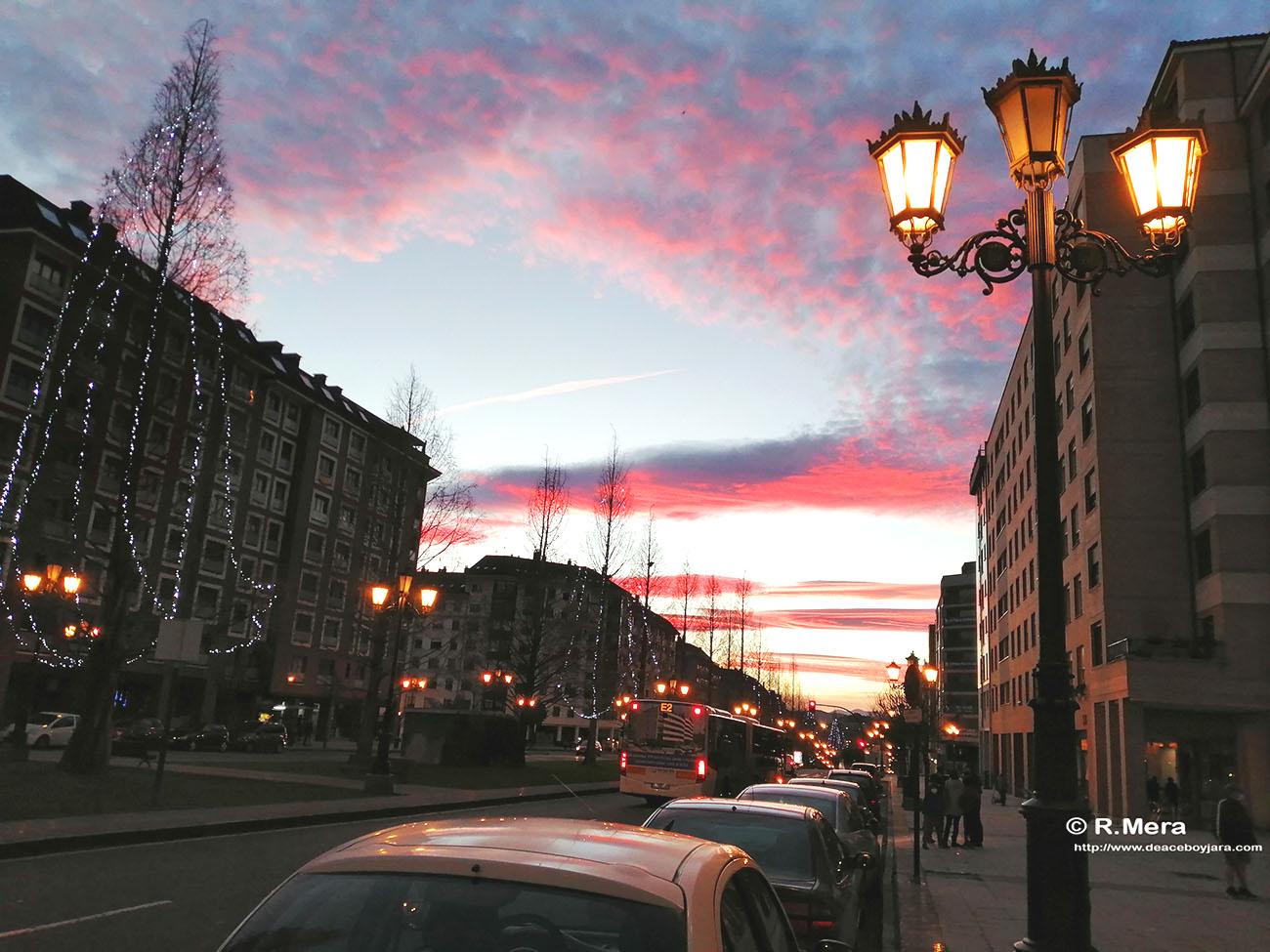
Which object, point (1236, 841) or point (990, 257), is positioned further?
point (1236, 841)

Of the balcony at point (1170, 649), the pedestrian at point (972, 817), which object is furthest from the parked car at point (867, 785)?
the balcony at point (1170, 649)

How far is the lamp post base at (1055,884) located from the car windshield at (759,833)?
8.02 ft

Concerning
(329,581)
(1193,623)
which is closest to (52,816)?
(1193,623)

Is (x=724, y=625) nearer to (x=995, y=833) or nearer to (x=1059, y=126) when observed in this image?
(x=995, y=833)

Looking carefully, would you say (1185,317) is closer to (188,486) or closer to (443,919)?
(188,486)

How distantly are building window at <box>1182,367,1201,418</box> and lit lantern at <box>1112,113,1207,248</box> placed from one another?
3178cm

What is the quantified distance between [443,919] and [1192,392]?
39109mm

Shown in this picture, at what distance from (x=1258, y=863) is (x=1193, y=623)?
1374cm

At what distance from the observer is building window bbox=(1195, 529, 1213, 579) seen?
3303 cm

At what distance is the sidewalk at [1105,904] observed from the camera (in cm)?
1075

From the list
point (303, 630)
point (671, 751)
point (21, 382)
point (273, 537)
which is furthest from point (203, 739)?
point (671, 751)

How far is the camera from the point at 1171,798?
105 feet

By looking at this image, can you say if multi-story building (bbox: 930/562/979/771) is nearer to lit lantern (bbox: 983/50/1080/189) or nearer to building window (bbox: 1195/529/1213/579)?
building window (bbox: 1195/529/1213/579)

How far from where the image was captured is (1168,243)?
7.36m
